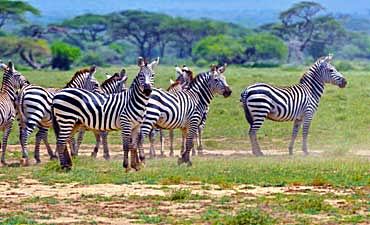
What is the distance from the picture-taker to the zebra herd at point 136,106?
14648 millimetres

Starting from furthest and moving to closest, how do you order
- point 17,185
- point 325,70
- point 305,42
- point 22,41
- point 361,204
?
point 305,42
point 22,41
point 325,70
point 17,185
point 361,204

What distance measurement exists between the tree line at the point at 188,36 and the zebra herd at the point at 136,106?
40.8 meters

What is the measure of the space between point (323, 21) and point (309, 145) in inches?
2265

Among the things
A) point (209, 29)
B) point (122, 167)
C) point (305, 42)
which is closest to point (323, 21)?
point (305, 42)

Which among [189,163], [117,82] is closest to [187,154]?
[189,163]

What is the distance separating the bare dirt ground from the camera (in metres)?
10.6

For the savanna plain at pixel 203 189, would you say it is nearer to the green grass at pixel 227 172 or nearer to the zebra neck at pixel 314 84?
the green grass at pixel 227 172

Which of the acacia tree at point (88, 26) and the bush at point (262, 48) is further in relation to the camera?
the acacia tree at point (88, 26)

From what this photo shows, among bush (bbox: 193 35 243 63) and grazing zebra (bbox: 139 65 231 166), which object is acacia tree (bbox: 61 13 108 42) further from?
grazing zebra (bbox: 139 65 231 166)

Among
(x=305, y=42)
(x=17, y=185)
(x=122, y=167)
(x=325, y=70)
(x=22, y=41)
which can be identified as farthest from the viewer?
(x=305, y=42)

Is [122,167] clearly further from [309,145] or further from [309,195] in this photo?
[309,145]

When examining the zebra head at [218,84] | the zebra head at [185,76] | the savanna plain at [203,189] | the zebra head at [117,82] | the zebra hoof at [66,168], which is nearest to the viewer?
the savanna plain at [203,189]

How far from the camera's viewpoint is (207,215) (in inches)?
416

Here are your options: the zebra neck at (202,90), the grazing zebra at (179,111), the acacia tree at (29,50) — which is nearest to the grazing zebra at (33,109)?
the grazing zebra at (179,111)
